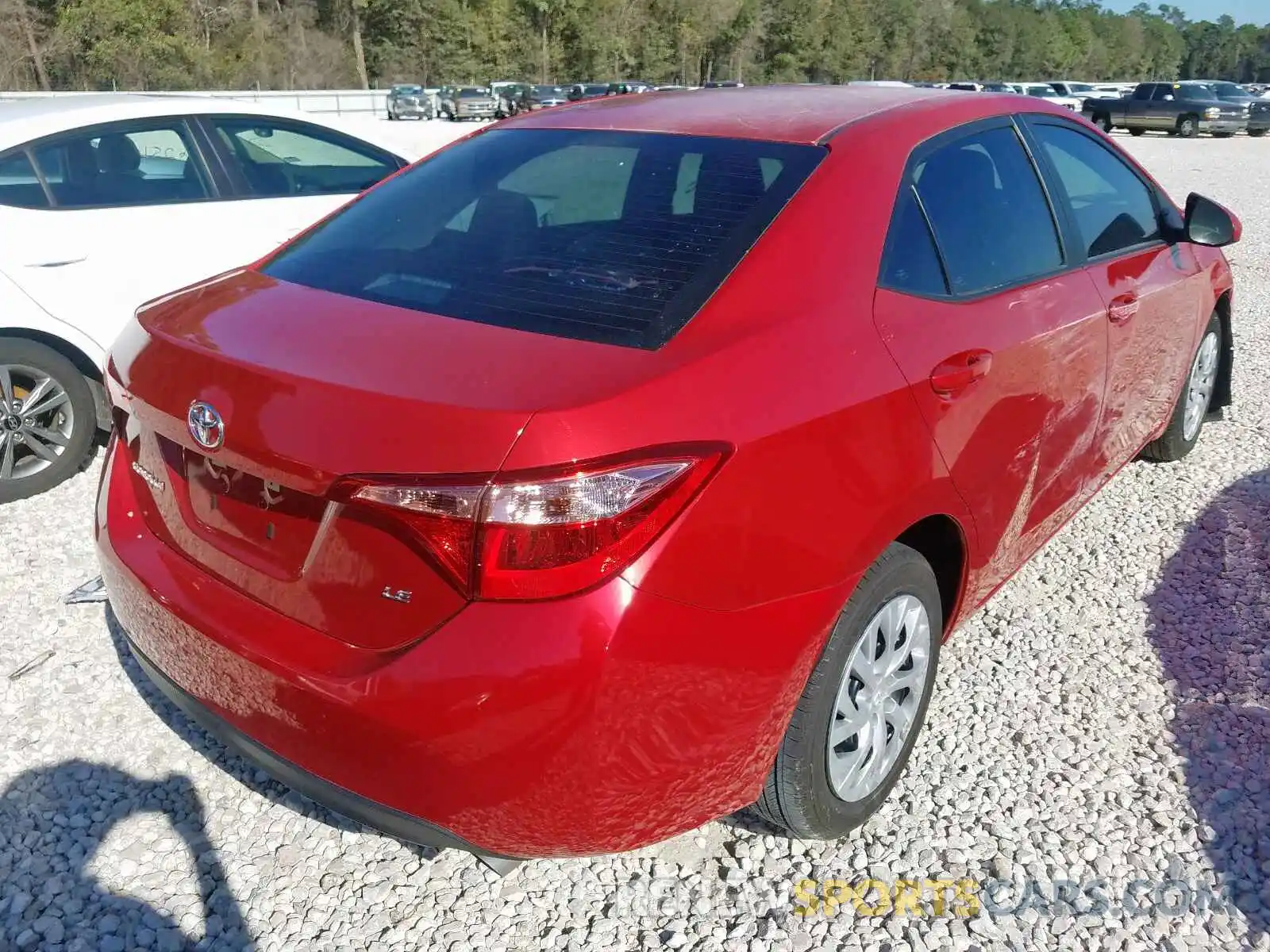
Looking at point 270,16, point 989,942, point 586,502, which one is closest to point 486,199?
point 586,502

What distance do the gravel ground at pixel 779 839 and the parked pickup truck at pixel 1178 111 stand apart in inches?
1243

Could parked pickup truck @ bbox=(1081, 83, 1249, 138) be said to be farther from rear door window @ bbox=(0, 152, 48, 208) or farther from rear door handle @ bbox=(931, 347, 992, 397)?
rear door handle @ bbox=(931, 347, 992, 397)

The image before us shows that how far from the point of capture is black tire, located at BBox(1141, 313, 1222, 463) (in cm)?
461

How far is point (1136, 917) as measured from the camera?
2342 millimetres

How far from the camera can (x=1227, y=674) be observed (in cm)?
329

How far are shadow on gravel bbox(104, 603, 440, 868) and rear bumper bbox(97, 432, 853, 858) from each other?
1.60ft

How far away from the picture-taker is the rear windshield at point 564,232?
2133 millimetres

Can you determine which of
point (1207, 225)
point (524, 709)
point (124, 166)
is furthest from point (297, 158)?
point (524, 709)

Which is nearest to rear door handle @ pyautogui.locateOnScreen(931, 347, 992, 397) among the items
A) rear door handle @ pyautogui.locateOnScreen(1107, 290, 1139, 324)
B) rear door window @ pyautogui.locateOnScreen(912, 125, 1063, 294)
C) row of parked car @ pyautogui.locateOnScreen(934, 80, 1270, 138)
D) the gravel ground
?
rear door window @ pyautogui.locateOnScreen(912, 125, 1063, 294)

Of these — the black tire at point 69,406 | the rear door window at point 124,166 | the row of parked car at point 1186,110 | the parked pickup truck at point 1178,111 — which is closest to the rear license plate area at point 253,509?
the black tire at point 69,406

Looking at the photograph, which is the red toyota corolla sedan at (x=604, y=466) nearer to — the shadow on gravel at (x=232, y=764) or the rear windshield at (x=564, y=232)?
the rear windshield at (x=564, y=232)

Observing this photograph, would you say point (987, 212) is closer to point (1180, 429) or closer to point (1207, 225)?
point (1207, 225)

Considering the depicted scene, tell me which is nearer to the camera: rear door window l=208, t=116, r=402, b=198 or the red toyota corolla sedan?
the red toyota corolla sedan

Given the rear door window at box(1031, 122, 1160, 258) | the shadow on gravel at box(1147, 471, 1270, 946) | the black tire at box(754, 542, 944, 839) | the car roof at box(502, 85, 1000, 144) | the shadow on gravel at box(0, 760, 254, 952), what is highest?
the car roof at box(502, 85, 1000, 144)
